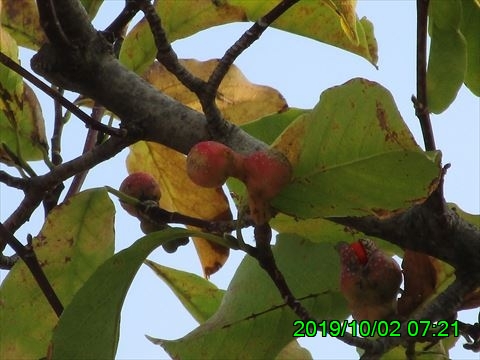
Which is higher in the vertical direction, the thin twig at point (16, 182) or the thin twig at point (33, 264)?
the thin twig at point (16, 182)

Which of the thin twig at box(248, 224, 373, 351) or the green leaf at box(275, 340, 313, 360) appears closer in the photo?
the thin twig at box(248, 224, 373, 351)

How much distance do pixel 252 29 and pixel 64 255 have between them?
0.39 meters

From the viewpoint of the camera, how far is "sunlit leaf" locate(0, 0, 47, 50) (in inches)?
51.9

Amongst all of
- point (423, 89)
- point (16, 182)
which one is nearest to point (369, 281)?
point (423, 89)

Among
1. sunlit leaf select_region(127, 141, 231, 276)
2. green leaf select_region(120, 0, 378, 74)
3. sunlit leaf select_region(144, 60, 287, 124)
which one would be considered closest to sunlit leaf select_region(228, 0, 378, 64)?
green leaf select_region(120, 0, 378, 74)

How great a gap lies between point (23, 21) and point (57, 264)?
0.41 metres

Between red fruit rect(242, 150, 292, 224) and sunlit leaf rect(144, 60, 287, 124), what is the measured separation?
50 centimetres

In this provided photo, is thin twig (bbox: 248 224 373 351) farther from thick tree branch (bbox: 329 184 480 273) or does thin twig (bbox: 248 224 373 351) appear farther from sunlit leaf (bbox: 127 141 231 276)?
sunlit leaf (bbox: 127 141 231 276)

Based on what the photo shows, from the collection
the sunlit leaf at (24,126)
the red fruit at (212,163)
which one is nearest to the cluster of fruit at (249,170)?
the red fruit at (212,163)

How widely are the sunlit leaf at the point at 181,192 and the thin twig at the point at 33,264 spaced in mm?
269

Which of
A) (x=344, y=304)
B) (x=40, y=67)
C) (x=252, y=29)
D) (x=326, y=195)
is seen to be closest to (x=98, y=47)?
(x=40, y=67)

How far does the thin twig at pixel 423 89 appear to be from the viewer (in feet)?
2.81

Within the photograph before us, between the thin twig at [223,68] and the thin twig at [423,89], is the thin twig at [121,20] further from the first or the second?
the thin twig at [423,89]

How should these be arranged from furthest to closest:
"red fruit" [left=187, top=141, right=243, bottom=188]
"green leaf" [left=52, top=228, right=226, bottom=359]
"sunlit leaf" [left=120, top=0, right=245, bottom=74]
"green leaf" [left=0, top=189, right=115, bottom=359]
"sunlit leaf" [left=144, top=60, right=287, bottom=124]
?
"sunlit leaf" [left=144, top=60, right=287, bottom=124] → "sunlit leaf" [left=120, top=0, right=245, bottom=74] → "green leaf" [left=0, top=189, right=115, bottom=359] → "green leaf" [left=52, top=228, right=226, bottom=359] → "red fruit" [left=187, top=141, right=243, bottom=188]
